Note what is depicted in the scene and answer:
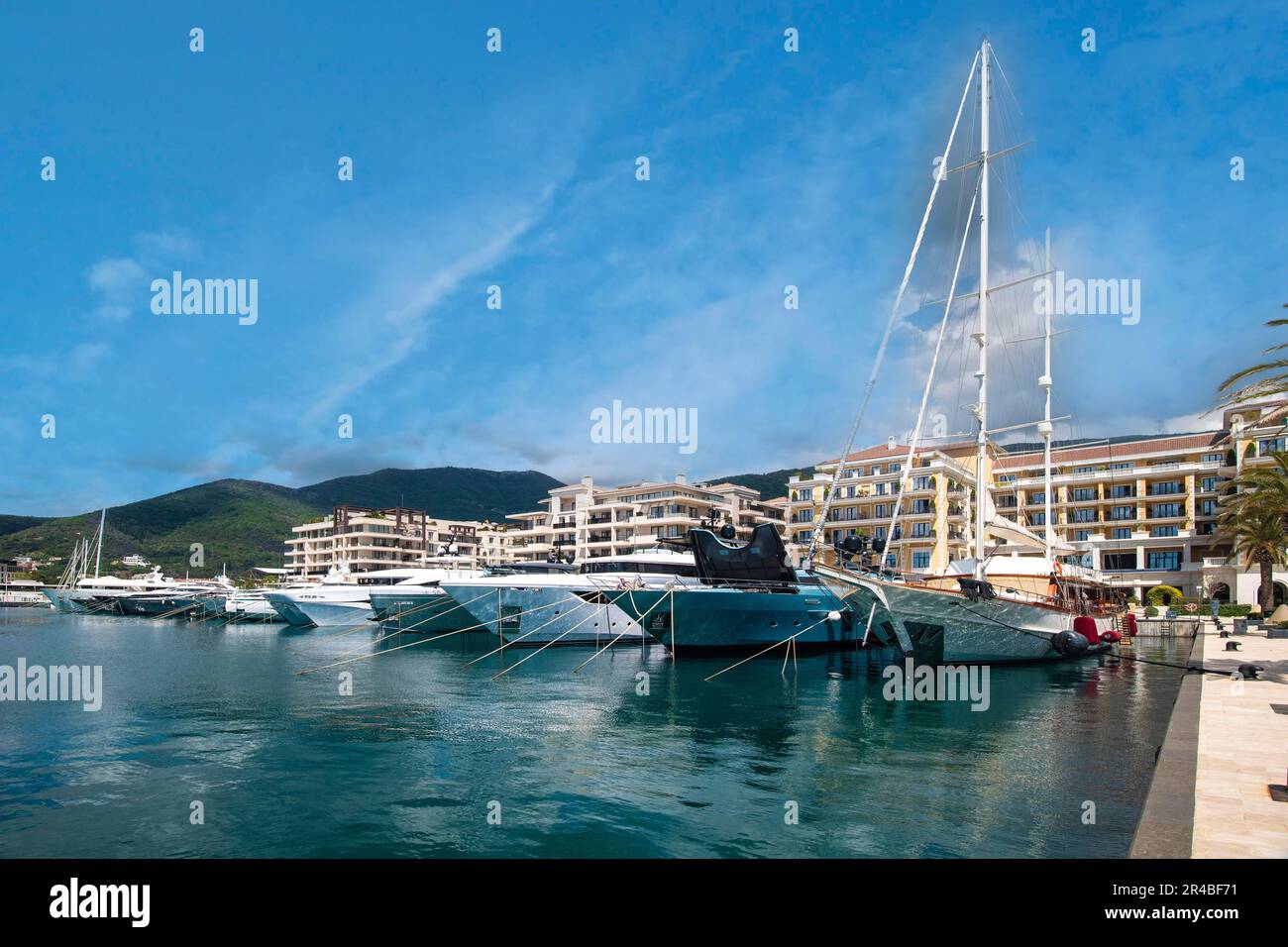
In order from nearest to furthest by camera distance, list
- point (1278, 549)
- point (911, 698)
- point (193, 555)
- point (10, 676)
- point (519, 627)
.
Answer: point (911, 698)
point (10, 676)
point (519, 627)
point (1278, 549)
point (193, 555)

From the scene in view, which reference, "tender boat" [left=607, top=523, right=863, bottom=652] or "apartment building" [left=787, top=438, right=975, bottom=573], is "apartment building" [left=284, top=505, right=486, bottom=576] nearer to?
"apartment building" [left=787, top=438, right=975, bottom=573]

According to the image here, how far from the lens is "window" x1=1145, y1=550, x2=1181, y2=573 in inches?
2857

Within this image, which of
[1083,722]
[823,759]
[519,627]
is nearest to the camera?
[823,759]

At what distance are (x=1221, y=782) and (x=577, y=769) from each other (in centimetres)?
978

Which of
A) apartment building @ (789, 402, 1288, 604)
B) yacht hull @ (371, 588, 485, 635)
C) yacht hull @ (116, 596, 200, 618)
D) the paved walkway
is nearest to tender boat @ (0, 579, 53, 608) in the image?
yacht hull @ (116, 596, 200, 618)

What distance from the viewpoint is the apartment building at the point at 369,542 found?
117812mm

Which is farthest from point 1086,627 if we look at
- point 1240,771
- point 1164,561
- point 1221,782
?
point 1164,561

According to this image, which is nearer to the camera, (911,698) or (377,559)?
(911,698)

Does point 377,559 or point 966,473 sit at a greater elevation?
point 966,473

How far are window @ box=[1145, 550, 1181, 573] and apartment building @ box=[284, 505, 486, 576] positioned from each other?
261 feet
